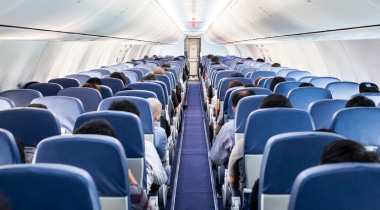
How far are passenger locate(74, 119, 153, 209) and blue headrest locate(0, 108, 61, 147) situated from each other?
89 centimetres

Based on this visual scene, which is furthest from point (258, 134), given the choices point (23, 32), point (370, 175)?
point (23, 32)

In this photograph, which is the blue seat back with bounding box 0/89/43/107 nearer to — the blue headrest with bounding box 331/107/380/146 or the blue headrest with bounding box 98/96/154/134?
the blue headrest with bounding box 98/96/154/134

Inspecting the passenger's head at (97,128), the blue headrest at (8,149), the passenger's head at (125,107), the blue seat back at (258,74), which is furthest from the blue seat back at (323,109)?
the blue seat back at (258,74)

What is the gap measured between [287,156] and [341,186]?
983mm

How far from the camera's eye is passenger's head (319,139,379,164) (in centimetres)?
231

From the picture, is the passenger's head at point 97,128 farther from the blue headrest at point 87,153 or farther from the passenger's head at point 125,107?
the passenger's head at point 125,107

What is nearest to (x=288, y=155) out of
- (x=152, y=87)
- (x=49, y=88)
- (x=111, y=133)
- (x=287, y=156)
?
(x=287, y=156)

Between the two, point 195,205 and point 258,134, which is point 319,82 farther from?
point 258,134

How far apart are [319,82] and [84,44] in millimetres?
8995

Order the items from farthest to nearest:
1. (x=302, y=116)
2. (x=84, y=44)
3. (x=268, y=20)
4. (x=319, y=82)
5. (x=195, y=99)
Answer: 1. (x=195, y=99)
2. (x=84, y=44)
3. (x=268, y=20)
4. (x=319, y=82)
5. (x=302, y=116)

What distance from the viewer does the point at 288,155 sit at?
2.97 metres

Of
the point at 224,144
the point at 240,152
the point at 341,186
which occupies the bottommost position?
the point at 224,144

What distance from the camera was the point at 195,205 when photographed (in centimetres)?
645

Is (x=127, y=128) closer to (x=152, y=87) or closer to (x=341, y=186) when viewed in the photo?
(x=341, y=186)
